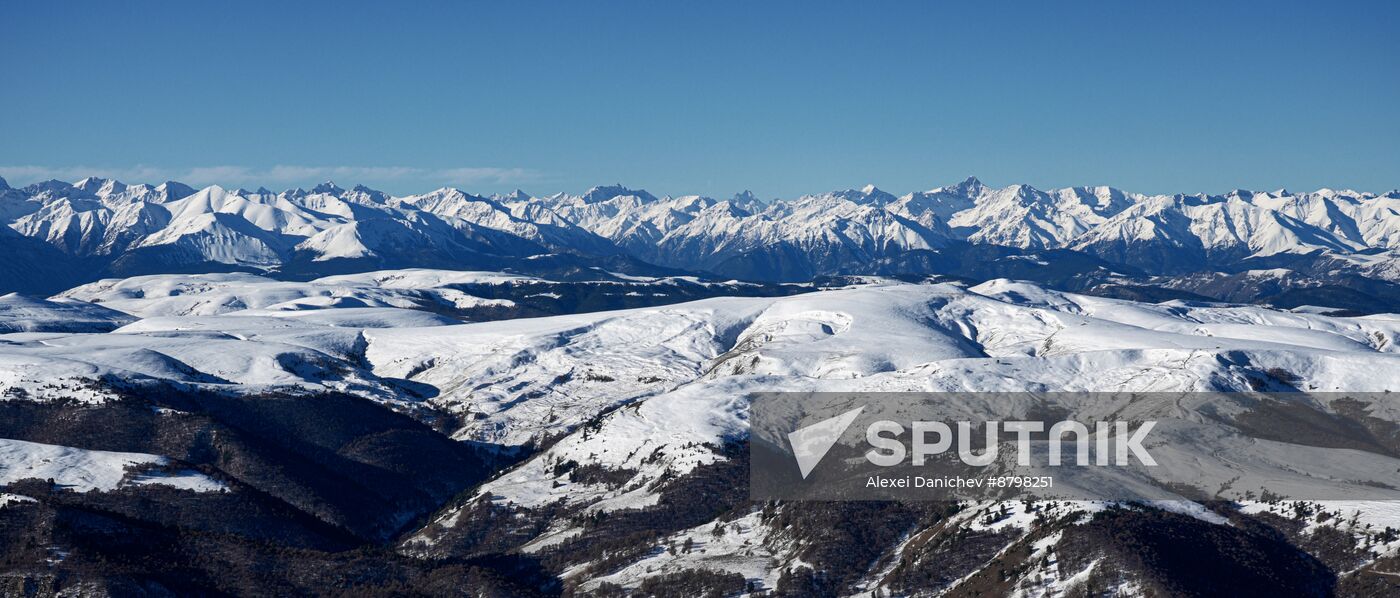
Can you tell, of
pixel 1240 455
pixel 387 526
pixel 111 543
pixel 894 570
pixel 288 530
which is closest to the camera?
pixel 111 543

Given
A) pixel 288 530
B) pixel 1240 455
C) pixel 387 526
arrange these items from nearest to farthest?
pixel 288 530
pixel 1240 455
pixel 387 526

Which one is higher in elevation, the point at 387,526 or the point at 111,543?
the point at 111,543

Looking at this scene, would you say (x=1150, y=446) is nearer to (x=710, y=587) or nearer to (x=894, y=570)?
(x=894, y=570)

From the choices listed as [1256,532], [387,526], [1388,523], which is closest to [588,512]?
[387,526]

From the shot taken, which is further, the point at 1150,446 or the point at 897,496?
the point at 1150,446

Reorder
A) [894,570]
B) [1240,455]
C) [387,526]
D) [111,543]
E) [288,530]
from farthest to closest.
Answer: [387,526] < [1240,455] < [288,530] < [894,570] < [111,543]

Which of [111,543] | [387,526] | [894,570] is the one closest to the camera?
[111,543]

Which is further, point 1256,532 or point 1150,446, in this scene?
point 1150,446

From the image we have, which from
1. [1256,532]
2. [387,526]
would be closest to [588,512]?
[387,526]

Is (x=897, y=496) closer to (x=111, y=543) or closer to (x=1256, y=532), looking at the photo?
(x=1256, y=532)
